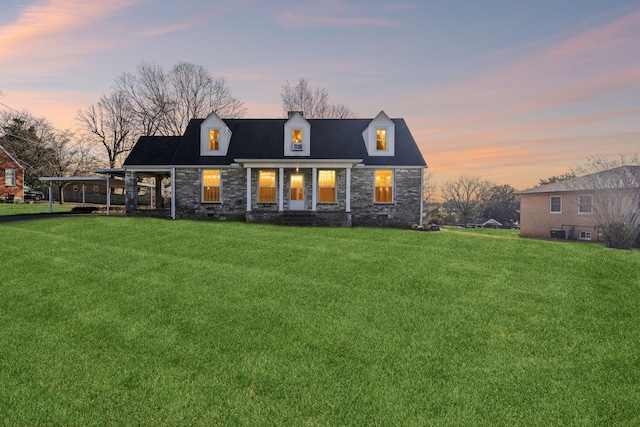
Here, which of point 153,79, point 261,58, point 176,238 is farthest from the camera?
point 153,79

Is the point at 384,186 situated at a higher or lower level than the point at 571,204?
higher

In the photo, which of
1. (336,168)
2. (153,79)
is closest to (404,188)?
(336,168)

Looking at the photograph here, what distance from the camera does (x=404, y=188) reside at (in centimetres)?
1998

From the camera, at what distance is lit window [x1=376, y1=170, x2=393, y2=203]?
20109mm

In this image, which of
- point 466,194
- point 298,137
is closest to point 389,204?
point 298,137

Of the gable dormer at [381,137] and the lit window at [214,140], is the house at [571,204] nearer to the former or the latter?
the gable dormer at [381,137]

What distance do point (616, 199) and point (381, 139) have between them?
1226cm

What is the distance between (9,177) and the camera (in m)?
36.2

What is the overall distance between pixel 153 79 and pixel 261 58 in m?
23.1

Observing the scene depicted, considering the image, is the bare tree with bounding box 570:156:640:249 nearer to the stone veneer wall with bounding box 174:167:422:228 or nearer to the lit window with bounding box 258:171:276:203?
the stone veneer wall with bounding box 174:167:422:228

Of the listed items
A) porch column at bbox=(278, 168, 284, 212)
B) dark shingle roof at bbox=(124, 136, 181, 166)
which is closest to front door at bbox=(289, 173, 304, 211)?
porch column at bbox=(278, 168, 284, 212)

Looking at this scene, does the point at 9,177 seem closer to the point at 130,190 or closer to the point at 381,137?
the point at 130,190

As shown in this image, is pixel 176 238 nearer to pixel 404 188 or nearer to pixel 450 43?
pixel 404 188

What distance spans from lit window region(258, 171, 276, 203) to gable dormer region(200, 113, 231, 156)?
9.73 ft
